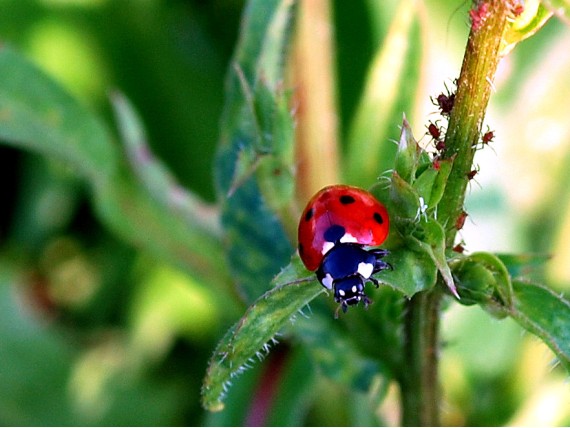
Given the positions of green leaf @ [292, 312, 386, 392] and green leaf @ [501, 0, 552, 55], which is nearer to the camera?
green leaf @ [501, 0, 552, 55]

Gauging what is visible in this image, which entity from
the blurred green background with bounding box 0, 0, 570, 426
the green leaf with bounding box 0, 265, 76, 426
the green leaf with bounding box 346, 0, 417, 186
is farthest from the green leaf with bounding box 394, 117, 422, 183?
the green leaf with bounding box 0, 265, 76, 426

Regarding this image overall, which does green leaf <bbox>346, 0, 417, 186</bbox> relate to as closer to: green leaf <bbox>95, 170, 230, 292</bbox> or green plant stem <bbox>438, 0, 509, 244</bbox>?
green leaf <bbox>95, 170, 230, 292</bbox>

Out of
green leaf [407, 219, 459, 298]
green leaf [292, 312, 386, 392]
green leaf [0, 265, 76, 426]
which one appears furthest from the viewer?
green leaf [0, 265, 76, 426]

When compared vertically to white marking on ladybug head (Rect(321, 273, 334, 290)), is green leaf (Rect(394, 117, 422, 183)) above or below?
above

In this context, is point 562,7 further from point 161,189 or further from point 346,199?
point 161,189

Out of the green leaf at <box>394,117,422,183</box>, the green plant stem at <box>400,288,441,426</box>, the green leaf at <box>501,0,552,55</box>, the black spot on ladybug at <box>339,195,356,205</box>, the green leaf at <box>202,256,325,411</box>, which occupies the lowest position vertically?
the green leaf at <box>202,256,325,411</box>

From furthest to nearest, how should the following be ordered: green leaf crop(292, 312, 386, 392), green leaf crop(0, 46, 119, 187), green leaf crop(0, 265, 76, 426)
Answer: green leaf crop(0, 265, 76, 426) < green leaf crop(0, 46, 119, 187) < green leaf crop(292, 312, 386, 392)

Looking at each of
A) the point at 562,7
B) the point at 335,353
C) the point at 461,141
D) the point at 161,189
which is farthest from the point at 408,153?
the point at 161,189

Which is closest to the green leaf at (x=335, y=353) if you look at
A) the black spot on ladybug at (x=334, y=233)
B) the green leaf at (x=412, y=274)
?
the black spot on ladybug at (x=334, y=233)
